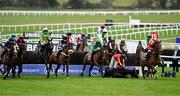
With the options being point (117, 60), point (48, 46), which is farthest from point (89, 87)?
point (48, 46)

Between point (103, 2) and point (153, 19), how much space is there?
109 ft

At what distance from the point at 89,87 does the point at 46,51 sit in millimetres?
6218

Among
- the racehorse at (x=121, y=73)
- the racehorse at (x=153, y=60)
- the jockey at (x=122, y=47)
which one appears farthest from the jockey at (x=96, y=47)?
the racehorse at (x=153, y=60)

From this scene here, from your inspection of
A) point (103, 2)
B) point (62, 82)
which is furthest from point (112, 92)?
point (103, 2)

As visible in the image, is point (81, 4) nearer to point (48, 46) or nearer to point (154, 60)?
point (48, 46)

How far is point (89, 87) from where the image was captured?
2439 centimetres

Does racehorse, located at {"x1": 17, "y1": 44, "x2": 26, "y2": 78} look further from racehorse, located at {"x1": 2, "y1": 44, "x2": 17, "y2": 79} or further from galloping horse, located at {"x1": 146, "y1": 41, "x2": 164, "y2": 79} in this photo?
galloping horse, located at {"x1": 146, "y1": 41, "x2": 164, "y2": 79}

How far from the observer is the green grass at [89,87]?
2238 cm

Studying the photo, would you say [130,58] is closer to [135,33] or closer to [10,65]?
[10,65]

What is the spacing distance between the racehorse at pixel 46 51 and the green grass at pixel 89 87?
2.30 m

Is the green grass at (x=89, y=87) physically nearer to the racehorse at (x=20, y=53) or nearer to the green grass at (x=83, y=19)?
the racehorse at (x=20, y=53)

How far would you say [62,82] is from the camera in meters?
26.4

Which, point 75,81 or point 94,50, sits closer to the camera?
point 75,81

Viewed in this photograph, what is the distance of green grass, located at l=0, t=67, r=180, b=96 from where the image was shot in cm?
2238
